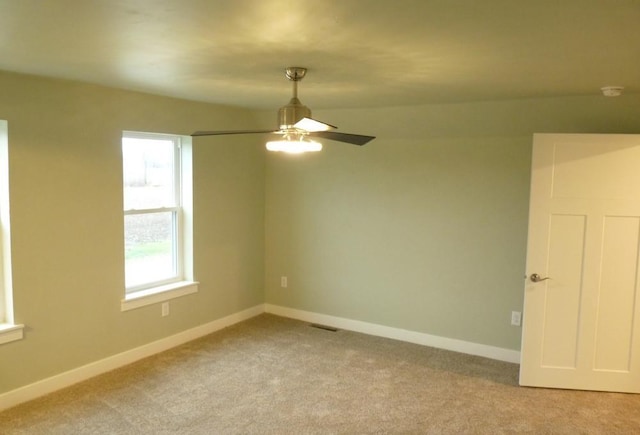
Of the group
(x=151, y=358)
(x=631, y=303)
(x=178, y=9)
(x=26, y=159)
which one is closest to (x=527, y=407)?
(x=631, y=303)

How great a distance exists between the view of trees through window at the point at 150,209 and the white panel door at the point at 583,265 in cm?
315

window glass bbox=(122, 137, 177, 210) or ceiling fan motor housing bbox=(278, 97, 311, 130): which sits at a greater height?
ceiling fan motor housing bbox=(278, 97, 311, 130)

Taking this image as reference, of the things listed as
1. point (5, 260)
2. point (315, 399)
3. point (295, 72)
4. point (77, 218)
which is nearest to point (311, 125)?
point (295, 72)

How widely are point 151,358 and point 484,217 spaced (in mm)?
3171

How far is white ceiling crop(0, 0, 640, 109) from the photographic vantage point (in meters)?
1.67

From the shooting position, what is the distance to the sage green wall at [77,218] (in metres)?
3.30

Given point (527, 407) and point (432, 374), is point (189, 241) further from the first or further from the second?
point (527, 407)

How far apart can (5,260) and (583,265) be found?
13.5ft

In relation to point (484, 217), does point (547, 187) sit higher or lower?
higher

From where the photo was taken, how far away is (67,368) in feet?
11.9

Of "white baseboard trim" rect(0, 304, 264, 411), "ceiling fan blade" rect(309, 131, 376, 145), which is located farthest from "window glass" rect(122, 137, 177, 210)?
"ceiling fan blade" rect(309, 131, 376, 145)

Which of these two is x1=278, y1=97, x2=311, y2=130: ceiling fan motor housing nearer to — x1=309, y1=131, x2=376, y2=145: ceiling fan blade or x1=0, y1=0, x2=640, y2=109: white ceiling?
x1=309, y1=131, x2=376, y2=145: ceiling fan blade

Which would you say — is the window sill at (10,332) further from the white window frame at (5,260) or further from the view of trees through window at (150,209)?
the view of trees through window at (150,209)

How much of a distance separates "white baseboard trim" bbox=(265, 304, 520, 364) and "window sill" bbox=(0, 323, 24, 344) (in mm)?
2727
